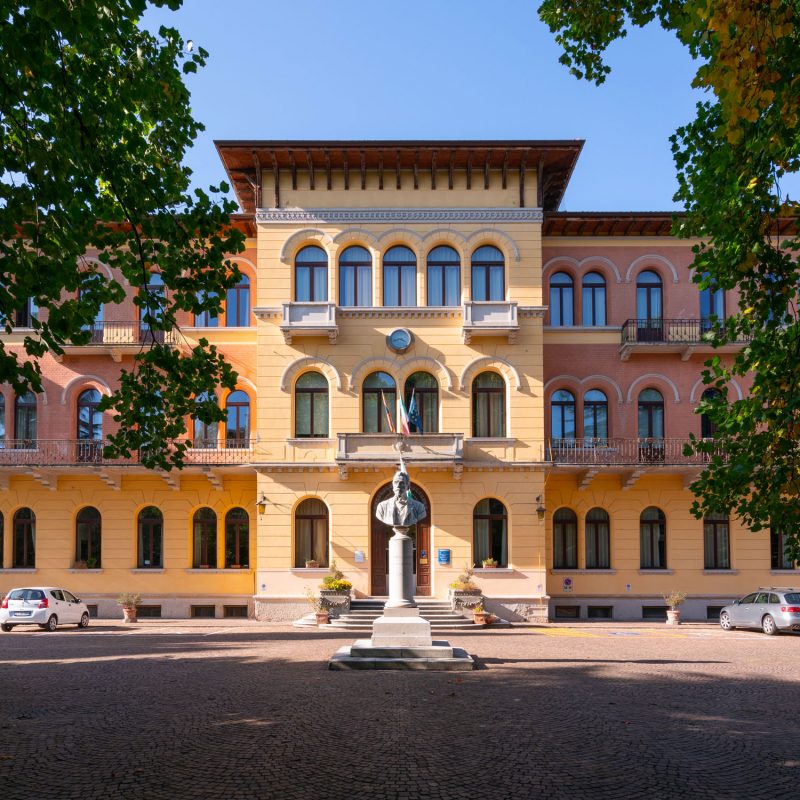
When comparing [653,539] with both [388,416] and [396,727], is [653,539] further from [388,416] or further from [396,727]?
[396,727]

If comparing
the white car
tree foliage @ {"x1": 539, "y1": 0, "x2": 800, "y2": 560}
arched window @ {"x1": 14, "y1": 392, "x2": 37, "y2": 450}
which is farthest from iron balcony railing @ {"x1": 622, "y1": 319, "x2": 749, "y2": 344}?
arched window @ {"x1": 14, "y1": 392, "x2": 37, "y2": 450}

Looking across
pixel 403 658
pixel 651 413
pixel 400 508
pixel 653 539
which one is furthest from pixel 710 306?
pixel 403 658

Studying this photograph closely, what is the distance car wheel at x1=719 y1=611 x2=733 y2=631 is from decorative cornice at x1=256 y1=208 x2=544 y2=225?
14017 mm

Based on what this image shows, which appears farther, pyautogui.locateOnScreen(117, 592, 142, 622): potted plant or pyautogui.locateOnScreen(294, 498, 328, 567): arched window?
pyautogui.locateOnScreen(294, 498, 328, 567): arched window

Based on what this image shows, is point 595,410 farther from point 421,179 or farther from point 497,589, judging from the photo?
point 421,179

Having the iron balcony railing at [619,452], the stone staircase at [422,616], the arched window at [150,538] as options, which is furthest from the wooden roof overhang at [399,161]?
the stone staircase at [422,616]

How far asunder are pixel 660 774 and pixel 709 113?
8404mm

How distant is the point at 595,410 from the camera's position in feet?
96.5

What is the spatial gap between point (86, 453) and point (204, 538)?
496 cm

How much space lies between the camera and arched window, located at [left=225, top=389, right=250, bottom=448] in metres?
29.0

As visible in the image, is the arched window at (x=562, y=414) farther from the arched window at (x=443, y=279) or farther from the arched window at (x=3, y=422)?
the arched window at (x=3, y=422)

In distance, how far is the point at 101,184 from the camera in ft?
41.6

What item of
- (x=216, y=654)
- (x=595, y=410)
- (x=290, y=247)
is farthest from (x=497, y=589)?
(x=290, y=247)

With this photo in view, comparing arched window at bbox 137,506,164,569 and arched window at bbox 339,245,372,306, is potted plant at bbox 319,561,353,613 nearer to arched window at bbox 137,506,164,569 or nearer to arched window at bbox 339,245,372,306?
arched window at bbox 137,506,164,569
